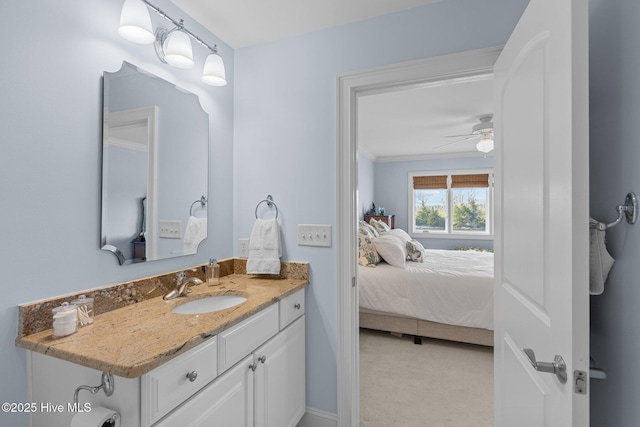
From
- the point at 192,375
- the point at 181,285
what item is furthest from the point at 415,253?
the point at 192,375

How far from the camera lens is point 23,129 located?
40.4 inches

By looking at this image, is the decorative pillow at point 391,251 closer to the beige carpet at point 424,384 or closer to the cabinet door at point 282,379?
the beige carpet at point 424,384

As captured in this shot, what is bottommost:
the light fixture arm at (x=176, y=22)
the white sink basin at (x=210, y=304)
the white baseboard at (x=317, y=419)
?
the white baseboard at (x=317, y=419)

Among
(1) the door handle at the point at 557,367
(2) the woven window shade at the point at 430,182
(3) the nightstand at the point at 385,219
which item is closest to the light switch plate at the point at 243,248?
(1) the door handle at the point at 557,367

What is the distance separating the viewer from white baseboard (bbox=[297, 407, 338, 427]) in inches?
69.1

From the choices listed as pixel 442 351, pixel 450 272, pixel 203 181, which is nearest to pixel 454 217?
pixel 450 272

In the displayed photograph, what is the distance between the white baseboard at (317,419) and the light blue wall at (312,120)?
3 centimetres

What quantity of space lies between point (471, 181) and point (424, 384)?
4.48 meters

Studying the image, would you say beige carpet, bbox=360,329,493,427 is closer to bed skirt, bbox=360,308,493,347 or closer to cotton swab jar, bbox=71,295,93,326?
bed skirt, bbox=360,308,493,347

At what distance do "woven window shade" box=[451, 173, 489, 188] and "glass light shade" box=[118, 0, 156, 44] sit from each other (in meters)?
5.75

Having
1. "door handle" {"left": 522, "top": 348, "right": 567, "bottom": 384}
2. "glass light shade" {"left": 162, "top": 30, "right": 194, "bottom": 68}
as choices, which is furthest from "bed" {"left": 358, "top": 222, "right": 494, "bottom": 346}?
"glass light shade" {"left": 162, "top": 30, "right": 194, "bottom": 68}

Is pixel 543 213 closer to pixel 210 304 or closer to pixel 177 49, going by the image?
pixel 210 304

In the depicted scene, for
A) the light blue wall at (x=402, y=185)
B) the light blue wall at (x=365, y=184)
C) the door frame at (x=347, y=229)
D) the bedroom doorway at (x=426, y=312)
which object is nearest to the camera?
the door frame at (x=347, y=229)

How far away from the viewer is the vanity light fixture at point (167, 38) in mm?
1244
